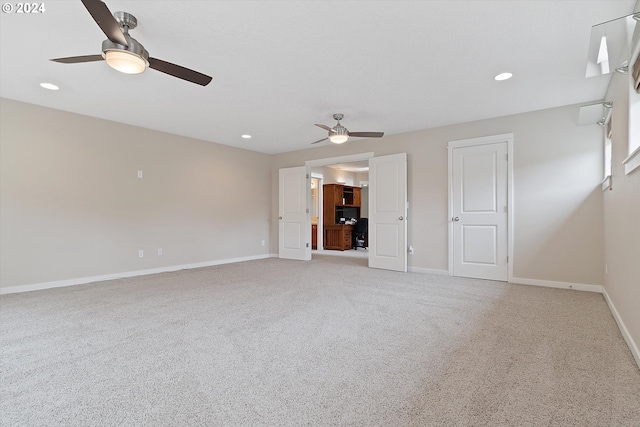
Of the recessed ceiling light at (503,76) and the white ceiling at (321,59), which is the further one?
the recessed ceiling light at (503,76)

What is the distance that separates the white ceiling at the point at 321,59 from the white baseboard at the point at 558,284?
2.48 metres

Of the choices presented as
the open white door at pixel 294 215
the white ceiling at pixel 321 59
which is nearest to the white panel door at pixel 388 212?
the white ceiling at pixel 321 59

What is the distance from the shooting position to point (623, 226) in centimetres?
260

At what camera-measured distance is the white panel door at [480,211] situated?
4.67 meters

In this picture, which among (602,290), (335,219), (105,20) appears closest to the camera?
(105,20)

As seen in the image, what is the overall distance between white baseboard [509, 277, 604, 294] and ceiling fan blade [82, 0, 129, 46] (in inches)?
214

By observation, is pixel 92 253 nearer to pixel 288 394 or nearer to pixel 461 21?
pixel 288 394

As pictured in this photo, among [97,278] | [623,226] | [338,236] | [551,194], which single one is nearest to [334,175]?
[338,236]

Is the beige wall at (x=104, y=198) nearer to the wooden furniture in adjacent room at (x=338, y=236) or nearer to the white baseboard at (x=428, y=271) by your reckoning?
the wooden furniture in adjacent room at (x=338, y=236)

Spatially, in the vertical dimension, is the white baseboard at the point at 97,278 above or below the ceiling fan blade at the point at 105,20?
below

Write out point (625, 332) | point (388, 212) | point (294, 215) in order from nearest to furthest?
point (625, 332) < point (388, 212) < point (294, 215)

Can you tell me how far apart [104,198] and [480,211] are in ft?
19.9

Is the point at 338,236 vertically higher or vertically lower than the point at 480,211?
lower

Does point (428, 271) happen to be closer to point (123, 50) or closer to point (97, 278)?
point (123, 50)
